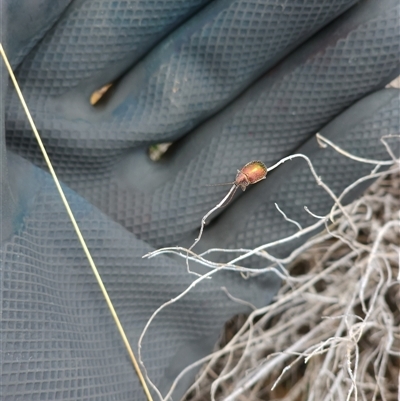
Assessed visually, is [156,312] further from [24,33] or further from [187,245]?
[24,33]

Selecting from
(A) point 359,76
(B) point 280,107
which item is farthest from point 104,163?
(A) point 359,76

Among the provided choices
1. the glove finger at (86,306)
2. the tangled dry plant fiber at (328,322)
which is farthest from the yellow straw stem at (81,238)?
the tangled dry plant fiber at (328,322)

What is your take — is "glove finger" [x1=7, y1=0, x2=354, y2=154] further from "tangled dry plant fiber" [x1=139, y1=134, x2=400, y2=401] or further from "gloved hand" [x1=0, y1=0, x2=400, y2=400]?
"tangled dry plant fiber" [x1=139, y1=134, x2=400, y2=401]

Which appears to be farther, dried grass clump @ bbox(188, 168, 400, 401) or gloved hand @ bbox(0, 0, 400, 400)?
dried grass clump @ bbox(188, 168, 400, 401)

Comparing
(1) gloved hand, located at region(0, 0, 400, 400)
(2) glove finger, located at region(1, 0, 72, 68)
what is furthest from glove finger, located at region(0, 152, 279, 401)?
(2) glove finger, located at region(1, 0, 72, 68)

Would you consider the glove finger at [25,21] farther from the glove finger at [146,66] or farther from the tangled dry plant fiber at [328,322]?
the tangled dry plant fiber at [328,322]

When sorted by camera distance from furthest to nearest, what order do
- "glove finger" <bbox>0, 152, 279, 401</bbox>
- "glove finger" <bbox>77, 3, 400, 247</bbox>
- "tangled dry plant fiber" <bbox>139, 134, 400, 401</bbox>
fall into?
1. "tangled dry plant fiber" <bbox>139, 134, 400, 401</bbox>
2. "glove finger" <bbox>77, 3, 400, 247</bbox>
3. "glove finger" <bbox>0, 152, 279, 401</bbox>

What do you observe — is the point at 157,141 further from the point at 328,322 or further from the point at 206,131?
the point at 328,322
